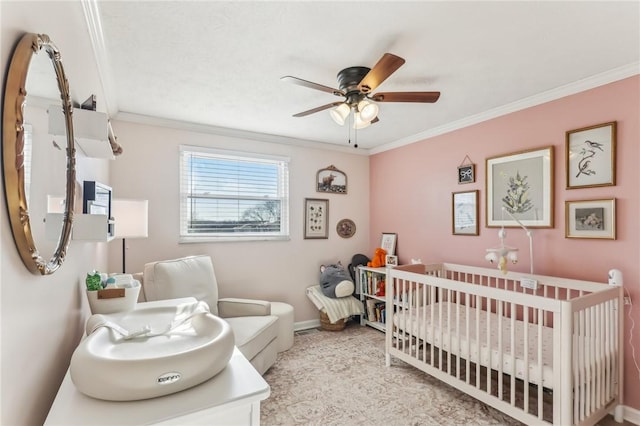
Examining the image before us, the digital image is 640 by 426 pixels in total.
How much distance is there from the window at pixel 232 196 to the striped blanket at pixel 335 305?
0.76 m

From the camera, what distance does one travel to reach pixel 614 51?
6.12ft

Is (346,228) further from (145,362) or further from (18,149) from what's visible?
(18,149)

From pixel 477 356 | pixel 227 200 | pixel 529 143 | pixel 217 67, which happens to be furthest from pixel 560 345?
pixel 227 200

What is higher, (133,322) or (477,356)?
(133,322)

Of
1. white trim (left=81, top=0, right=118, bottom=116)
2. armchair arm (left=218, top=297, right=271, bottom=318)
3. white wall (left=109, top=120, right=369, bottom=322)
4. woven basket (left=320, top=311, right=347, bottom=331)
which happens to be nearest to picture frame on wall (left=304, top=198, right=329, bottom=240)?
white wall (left=109, top=120, right=369, bottom=322)

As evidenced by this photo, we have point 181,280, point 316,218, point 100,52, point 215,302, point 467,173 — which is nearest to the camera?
point 100,52

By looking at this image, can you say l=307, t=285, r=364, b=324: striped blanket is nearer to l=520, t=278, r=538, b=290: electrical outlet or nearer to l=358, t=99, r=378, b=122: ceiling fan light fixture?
l=520, t=278, r=538, b=290: electrical outlet

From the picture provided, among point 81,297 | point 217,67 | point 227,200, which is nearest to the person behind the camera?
point 81,297

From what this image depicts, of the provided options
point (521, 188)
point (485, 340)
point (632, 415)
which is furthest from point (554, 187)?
point (632, 415)

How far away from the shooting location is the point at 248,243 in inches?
139

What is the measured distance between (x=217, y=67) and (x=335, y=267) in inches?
101

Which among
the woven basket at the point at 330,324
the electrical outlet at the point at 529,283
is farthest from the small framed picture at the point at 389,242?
the electrical outlet at the point at 529,283

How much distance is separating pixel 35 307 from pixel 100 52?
1.57 meters

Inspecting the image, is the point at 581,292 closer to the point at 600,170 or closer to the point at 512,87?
the point at 600,170
